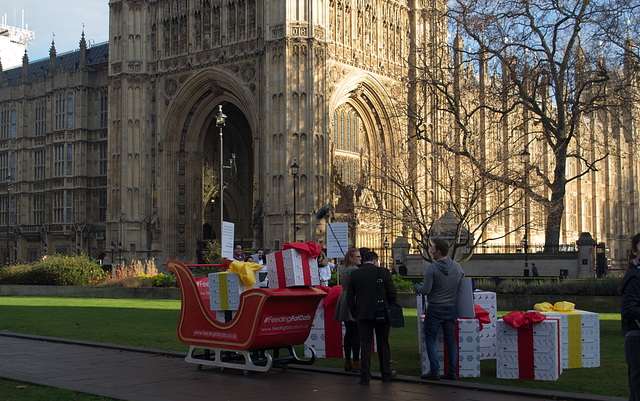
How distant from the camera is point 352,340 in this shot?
1084 centimetres

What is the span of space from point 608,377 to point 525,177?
1728cm

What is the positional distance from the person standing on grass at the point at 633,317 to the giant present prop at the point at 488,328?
13.5 feet

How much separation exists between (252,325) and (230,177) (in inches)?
1560

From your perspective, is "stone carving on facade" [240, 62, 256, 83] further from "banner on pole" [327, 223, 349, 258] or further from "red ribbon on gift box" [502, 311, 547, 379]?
"red ribbon on gift box" [502, 311, 547, 379]

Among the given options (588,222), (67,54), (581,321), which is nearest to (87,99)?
(67,54)

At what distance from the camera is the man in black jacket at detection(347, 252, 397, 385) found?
986 centimetres

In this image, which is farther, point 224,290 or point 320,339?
point 320,339

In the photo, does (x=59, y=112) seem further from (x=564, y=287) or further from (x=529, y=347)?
(x=529, y=347)

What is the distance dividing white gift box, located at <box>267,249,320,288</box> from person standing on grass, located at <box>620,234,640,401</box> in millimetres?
4918

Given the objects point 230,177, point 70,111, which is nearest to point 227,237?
point 230,177

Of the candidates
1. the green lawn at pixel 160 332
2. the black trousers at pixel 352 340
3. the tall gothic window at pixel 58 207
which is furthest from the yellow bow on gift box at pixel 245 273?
the tall gothic window at pixel 58 207

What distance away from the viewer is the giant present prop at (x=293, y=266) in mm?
10430

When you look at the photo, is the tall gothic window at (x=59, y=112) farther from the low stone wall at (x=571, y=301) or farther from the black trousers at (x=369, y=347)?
the black trousers at (x=369, y=347)

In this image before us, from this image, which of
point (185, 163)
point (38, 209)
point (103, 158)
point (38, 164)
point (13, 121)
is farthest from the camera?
point (13, 121)
